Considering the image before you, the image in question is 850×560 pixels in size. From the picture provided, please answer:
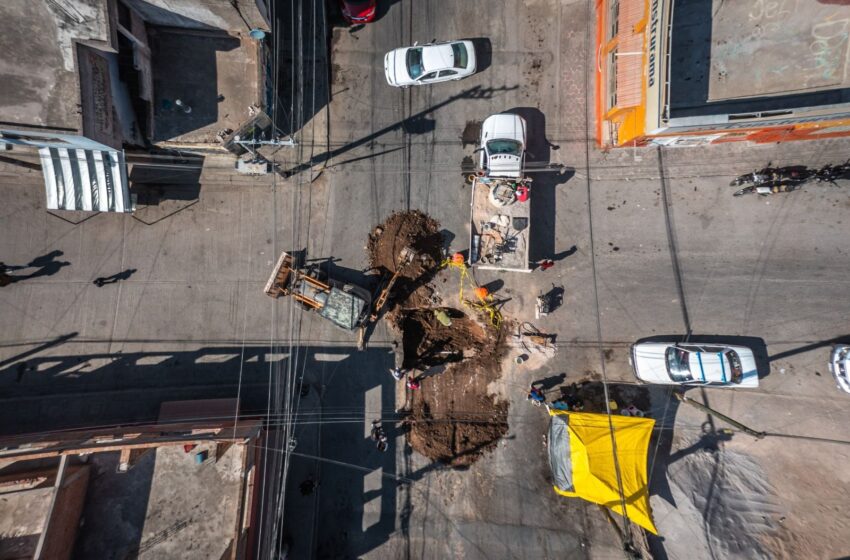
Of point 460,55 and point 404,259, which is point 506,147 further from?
point 404,259

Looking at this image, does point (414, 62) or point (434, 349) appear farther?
point (434, 349)

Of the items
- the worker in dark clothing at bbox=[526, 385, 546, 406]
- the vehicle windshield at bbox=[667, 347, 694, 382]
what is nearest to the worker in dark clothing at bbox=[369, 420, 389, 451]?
the worker in dark clothing at bbox=[526, 385, 546, 406]

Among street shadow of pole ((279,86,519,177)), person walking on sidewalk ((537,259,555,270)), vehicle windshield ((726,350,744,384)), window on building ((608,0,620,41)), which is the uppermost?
window on building ((608,0,620,41))

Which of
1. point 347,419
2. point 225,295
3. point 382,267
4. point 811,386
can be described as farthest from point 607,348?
point 225,295

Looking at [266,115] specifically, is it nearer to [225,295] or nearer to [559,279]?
[225,295]

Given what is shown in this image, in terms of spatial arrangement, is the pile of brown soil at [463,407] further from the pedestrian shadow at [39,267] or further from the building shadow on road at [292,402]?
Result: the pedestrian shadow at [39,267]

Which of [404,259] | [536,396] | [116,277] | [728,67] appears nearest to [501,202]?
[404,259]

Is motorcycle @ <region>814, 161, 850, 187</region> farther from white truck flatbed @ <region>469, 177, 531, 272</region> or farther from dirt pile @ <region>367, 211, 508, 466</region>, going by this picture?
dirt pile @ <region>367, 211, 508, 466</region>
